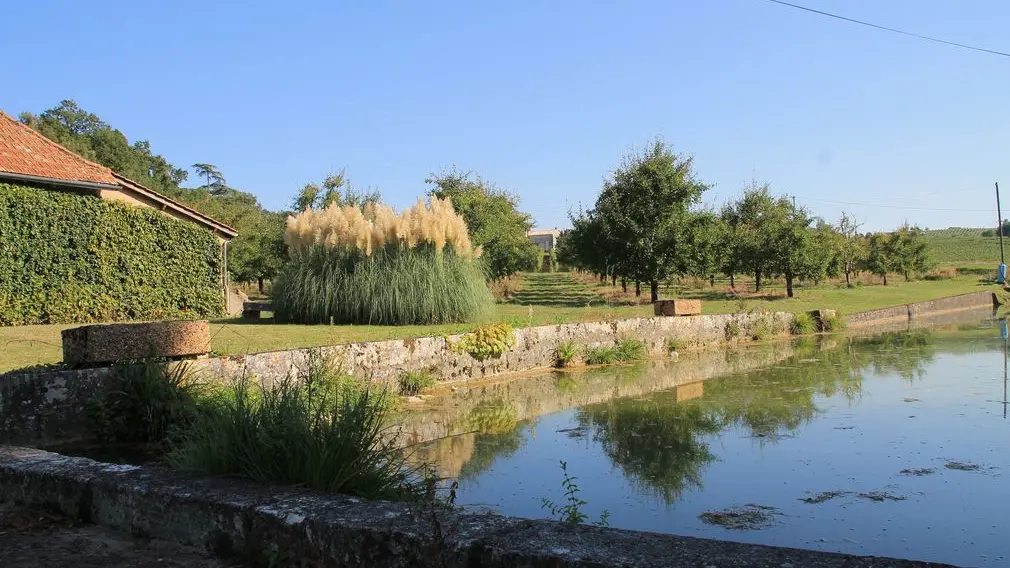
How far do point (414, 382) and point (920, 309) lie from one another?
811 inches

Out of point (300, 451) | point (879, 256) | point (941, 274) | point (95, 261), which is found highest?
point (879, 256)

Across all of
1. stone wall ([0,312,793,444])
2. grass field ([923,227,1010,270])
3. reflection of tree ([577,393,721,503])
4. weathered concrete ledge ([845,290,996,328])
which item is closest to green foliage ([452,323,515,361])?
stone wall ([0,312,793,444])

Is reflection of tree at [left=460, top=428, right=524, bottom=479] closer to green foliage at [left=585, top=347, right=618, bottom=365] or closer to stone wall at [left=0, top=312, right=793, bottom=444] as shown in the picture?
stone wall at [left=0, top=312, right=793, bottom=444]

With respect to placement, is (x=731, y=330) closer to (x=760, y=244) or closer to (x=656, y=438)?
(x=656, y=438)

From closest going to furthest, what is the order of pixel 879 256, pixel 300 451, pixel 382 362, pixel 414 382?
pixel 300 451, pixel 382 362, pixel 414 382, pixel 879 256

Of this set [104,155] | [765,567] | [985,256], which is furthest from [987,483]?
[985,256]

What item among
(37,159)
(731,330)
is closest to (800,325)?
(731,330)

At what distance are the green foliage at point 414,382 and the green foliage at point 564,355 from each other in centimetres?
300

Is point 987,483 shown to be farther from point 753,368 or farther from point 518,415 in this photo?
point 753,368

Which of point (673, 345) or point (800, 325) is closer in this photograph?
point (673, 345)

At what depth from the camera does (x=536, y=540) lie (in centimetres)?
253

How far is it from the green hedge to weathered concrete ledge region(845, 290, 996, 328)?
53.2ft

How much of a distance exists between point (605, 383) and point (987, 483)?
5616mm

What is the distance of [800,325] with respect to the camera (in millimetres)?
17719
